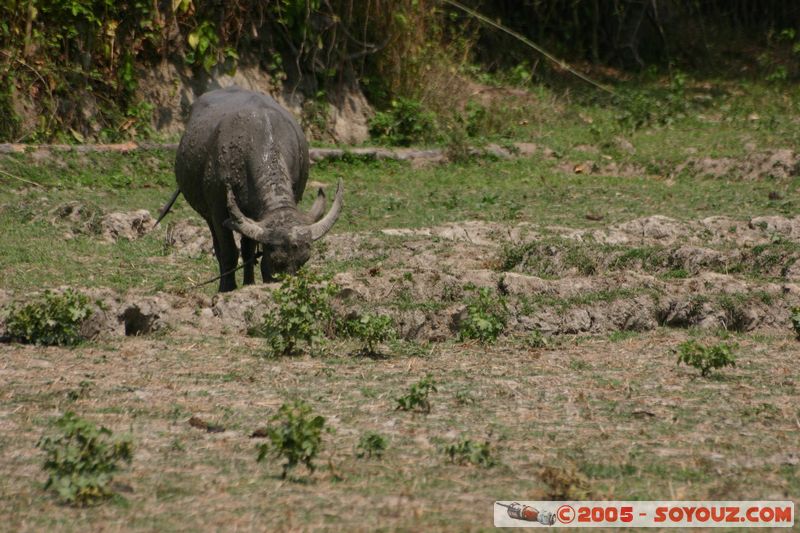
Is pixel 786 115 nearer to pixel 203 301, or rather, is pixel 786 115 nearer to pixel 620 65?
pixel 620 65

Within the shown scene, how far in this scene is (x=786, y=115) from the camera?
47.5 ft

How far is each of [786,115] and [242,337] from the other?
9779 millimetres

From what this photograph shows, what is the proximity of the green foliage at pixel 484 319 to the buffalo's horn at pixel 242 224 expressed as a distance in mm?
1506

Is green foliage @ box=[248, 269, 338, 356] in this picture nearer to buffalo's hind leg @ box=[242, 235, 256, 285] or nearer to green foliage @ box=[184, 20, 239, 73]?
buffalo's hind leg @ box=[242, 235, 256, 285]

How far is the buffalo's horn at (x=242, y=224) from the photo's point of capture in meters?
7.45

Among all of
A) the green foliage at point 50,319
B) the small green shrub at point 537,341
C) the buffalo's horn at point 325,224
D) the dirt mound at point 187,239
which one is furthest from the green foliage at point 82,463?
the dirt mound at point 187,239

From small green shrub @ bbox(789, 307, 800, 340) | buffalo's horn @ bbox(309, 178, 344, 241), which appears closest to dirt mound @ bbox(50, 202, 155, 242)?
buffalo's horn @ bbox(309, 178, 344, 241)

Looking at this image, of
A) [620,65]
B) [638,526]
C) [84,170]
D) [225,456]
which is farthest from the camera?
[620,65]

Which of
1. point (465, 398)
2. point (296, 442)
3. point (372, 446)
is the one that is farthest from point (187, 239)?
point (296, 442)

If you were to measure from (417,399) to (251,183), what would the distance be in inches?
129

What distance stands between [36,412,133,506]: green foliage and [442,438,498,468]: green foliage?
1.07 m

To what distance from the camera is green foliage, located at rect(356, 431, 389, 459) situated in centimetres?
423

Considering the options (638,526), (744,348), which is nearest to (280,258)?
(744,348)

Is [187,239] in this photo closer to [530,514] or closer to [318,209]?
[318,209]
